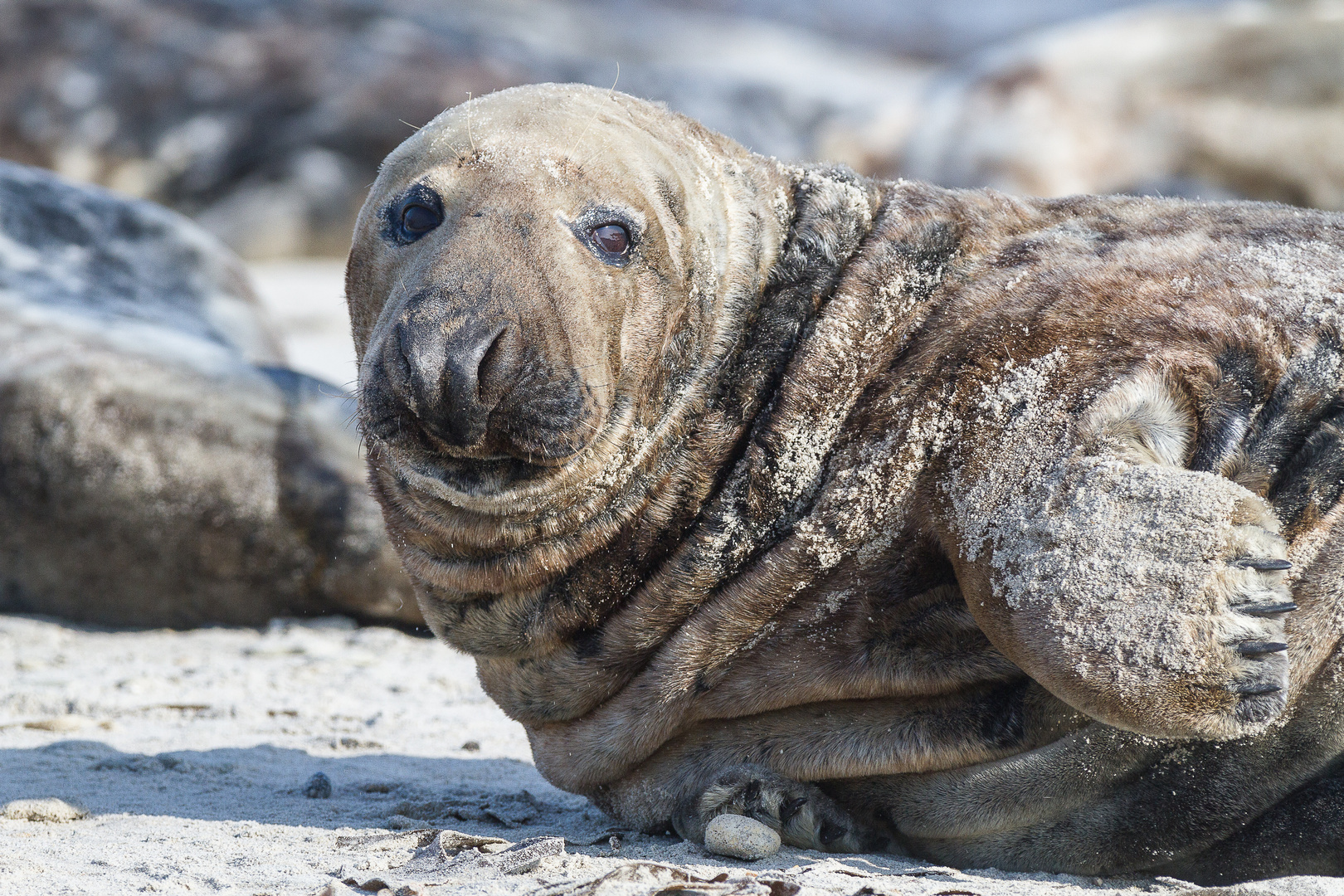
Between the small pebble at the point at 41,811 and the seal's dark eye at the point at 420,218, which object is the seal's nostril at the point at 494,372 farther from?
the small pebble at the point at 41,811

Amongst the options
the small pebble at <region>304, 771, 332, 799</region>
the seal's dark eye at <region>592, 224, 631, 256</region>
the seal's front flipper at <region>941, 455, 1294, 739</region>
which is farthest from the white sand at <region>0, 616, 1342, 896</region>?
the seal's dark eye at <region>592, 224, 631, 256</region>

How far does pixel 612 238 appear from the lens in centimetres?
341

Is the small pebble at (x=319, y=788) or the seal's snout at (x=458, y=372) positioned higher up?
the seal's snout at (x=458, y=372)

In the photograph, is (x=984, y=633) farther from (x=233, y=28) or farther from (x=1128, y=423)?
(x=233, y=28)

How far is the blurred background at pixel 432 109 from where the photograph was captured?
11.4 meters

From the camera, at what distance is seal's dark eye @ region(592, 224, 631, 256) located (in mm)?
3395

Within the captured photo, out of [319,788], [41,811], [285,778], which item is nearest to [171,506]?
[285,778]

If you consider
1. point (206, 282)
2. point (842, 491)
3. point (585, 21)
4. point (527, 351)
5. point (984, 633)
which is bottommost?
point (984, 633)

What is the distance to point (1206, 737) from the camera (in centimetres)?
280

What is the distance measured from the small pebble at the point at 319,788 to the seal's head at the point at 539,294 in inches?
25.4

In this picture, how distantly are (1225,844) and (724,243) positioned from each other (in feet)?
5.53

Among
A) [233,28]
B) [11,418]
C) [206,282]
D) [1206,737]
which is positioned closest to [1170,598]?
[1206,737]

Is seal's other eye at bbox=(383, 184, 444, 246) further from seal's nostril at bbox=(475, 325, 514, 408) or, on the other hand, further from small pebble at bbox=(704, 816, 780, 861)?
small pebble at bbox=(704, 816, 780, 861)

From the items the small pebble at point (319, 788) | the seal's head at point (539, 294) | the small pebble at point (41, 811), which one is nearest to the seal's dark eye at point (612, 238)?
the seal's head at point (539, 294)
